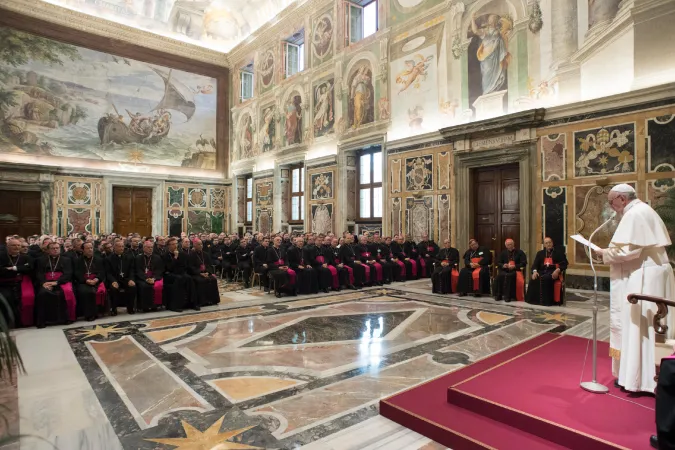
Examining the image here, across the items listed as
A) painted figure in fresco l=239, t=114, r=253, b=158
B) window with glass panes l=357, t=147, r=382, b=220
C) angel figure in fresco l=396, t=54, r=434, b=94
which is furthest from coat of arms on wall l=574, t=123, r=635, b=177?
painted figure in fresco l=239, t=114, r=253, b=158

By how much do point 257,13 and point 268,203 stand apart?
921 centimetres

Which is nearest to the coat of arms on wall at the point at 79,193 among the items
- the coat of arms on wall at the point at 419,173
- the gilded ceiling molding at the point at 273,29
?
the gilded ceiling molding at the point at 273,29

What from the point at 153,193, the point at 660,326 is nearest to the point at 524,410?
the point at 660,326

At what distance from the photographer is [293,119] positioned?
56.0 ft

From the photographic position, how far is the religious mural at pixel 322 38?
49.7 feet

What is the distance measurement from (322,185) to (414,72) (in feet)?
17.6

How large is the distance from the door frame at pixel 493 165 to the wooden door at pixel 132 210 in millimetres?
14675

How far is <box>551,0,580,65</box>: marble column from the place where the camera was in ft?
28.6

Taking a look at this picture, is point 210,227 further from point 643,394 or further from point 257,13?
point 643,394

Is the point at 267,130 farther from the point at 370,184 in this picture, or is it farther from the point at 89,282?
the point at 89,282

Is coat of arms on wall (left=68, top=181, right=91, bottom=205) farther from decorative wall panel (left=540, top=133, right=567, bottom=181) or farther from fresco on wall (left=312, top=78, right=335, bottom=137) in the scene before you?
decorative wall panel (left=540, top=133, right=567, bottom=181)

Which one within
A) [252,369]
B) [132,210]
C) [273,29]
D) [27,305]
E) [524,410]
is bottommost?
[252,369]

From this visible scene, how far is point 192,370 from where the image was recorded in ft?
13.9

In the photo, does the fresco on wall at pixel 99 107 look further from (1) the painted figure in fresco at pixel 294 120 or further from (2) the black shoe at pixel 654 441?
(2) the black shoe at pixel 654 441
